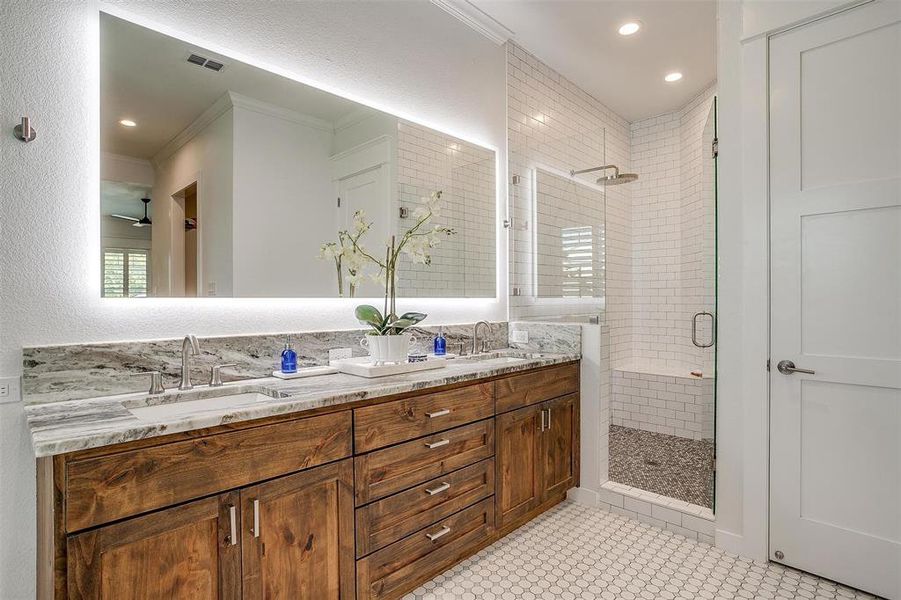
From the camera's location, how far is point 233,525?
142 centimetres

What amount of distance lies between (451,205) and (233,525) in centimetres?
215

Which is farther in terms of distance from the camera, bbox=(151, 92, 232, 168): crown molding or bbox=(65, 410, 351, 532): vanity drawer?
bbox=(151, 92, 232, 168): crown molding

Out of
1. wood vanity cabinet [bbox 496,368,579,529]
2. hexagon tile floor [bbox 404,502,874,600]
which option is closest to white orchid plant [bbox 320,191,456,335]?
wood vanity cabinet [bbox 496,368,579,529]

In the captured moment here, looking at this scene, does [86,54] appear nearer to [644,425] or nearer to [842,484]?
[842,484]

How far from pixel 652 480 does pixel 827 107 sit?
2.27 m

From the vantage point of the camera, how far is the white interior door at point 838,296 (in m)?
2.00

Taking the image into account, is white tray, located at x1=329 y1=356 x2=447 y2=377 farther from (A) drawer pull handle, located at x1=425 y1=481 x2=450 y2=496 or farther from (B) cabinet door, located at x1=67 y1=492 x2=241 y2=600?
(B) cabinet door, located at x1=67 y1=492 x2=241 y2=600

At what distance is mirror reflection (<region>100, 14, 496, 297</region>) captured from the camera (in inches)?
69.5

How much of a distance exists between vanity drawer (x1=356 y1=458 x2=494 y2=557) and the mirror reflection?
1014 millimetres

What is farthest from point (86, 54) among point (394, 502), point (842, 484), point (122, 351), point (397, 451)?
point (842, 484)

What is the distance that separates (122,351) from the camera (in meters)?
1.69

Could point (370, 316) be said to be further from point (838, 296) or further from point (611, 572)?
point (838, 296)

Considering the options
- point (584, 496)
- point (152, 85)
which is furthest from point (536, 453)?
point (152, 85)

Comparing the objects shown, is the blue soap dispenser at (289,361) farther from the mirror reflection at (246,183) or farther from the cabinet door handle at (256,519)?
the cabinet door handle at (256,519)
